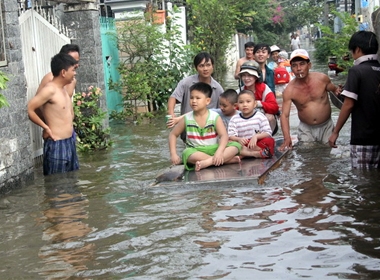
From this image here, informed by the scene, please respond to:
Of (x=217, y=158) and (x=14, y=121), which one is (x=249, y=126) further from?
(x=14, y=121)

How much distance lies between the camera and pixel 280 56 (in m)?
15.9

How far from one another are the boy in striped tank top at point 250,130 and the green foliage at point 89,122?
311 centimetres

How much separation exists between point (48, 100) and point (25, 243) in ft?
9.76

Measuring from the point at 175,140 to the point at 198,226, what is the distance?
100 inches

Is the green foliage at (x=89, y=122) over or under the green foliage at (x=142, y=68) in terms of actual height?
under

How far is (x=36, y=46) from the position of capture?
10.3 m

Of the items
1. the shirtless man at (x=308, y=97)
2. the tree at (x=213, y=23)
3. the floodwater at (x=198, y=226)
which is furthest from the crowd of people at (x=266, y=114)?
the tree at (x=213, y=23)

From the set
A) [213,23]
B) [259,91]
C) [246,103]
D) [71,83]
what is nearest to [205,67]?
[259,91]

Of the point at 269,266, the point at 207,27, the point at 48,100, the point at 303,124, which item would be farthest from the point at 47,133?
the point at 207,27

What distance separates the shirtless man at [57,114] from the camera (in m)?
8.45

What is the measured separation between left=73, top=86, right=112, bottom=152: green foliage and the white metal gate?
0.83 meters

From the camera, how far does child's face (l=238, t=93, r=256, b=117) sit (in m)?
8.75

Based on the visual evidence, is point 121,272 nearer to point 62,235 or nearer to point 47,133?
point 62,235

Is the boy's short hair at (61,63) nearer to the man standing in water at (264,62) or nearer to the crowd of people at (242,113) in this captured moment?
the crowd of people at (242,113)
